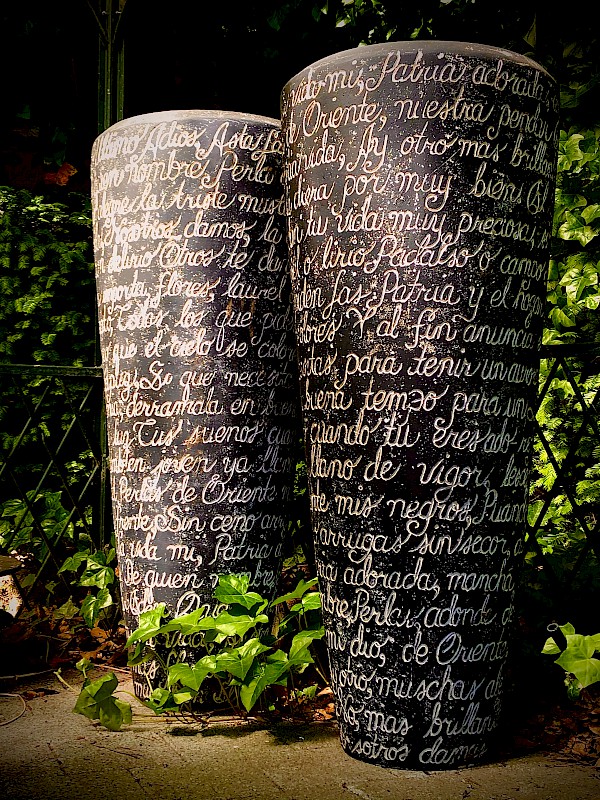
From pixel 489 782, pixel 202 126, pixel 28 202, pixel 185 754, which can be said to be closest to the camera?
pixel 489 782

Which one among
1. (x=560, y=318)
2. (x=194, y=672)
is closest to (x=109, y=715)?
(x=194, y=672)

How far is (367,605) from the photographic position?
7.88 ft

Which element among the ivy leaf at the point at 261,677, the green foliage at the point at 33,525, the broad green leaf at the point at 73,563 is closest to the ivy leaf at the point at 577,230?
the ivy leaf at the point at 261,677

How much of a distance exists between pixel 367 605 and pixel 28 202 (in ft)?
11.3

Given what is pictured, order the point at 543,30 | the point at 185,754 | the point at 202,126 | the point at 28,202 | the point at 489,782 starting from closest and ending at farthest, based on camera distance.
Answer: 1. the point at 489,782
2. the point at 185,754
3. the point at 202,126
4. the point at 543,30
5. the point at 28,202

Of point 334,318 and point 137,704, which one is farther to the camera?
point 137,704

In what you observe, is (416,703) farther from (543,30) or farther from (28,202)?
(28,202)

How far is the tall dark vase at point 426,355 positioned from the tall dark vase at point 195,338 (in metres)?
0.45

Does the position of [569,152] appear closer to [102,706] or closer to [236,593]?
[236,593]

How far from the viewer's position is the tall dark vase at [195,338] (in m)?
2.81

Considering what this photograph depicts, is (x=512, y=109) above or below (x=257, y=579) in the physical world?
above

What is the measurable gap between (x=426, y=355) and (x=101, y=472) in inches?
84.6

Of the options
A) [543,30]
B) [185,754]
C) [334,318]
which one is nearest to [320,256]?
[334,318]

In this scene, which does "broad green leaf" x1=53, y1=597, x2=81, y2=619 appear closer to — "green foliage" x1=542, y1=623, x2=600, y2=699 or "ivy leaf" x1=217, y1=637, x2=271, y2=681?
"ivy leaf" x1=217, y1=637, x2=271, y2=681
